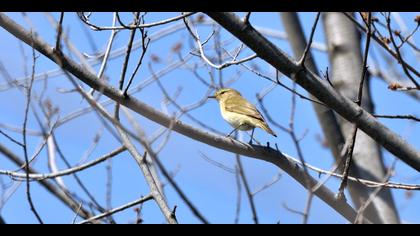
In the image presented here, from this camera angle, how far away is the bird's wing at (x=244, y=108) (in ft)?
18.2

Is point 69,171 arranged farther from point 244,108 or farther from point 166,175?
point 244,108

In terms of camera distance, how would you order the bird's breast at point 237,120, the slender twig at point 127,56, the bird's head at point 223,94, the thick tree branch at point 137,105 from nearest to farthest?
the thick tree branch at point 137,105 → the slender twig at point 127,56 → the bird's breast at point 237,120 → the bird's head at point 223,94

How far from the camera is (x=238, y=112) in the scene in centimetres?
578

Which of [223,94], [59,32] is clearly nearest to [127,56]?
[59,32]

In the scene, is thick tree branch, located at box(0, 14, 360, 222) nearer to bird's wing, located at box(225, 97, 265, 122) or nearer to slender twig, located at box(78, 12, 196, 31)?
slender twig, located at box(78, 12, 196, 31)

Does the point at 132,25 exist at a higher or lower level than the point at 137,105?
higher

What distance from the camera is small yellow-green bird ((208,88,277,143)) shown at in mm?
5488

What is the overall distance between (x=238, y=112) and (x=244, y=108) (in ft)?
0.23

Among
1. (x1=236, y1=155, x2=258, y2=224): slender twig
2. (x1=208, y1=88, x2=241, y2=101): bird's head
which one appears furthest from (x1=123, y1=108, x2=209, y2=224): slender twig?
(x1=208, y1=88, x2=241, y2=101): bird's head

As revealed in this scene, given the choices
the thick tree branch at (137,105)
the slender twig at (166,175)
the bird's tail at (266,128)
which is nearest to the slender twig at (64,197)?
the thick tree branch at (137,105)

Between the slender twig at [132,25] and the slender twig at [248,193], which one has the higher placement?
the slender twig at [132,25]

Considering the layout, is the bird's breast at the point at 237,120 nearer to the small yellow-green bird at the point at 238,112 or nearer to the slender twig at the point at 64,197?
the small yellow-green bird at the point at 238,112
